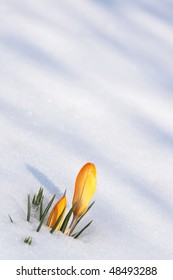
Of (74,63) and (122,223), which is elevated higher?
(74,63)

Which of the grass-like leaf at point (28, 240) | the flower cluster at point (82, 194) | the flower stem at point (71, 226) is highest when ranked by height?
the flower cluster at point (82, 194)

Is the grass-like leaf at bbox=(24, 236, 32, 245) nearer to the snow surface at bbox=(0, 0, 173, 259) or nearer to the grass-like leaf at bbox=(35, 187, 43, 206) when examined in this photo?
the snow surface at bbox=(0, 0, 173, 259)

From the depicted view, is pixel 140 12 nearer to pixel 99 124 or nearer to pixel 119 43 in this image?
pixel 119 43

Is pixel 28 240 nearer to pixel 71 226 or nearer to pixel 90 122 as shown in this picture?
pixel 71 226

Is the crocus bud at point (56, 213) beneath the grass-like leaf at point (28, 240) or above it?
above

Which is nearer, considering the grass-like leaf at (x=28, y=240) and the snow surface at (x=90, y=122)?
the grass-like leaf at (x=28, y=240)

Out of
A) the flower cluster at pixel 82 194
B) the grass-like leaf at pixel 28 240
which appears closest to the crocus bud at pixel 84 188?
the flower cluster at pixel 82 194

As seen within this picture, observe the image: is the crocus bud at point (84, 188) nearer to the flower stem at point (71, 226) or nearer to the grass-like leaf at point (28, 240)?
the flower stem at point (71, 226)

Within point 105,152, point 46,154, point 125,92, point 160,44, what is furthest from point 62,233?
point 160,44
